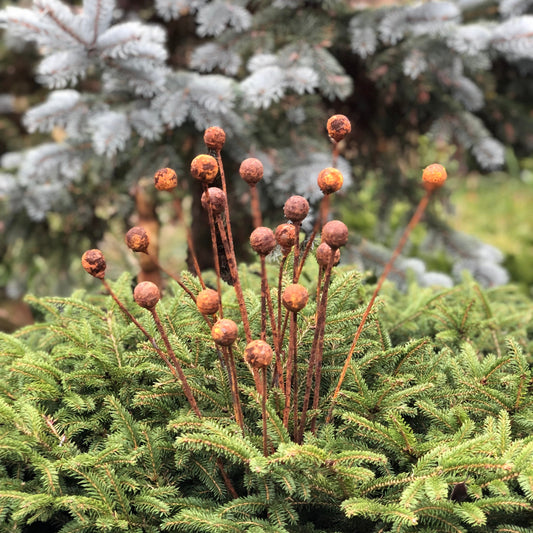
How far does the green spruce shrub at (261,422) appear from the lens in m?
0.86

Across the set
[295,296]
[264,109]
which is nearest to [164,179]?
[295,296]

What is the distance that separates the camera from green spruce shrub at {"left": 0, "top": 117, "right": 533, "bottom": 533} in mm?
860

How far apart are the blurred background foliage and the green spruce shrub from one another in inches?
22.5

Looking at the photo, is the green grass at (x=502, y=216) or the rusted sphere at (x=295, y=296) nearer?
the rusted sphere at (x=295, y=296)

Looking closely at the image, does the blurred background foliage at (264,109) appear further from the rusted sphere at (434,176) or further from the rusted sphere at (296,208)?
the rusted sphere at (434,176)

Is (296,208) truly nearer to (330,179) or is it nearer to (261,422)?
(330,179)

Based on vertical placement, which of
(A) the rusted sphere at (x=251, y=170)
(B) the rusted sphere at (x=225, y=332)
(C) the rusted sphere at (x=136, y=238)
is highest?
(A) the rusted sphere at (x=251, y=170)

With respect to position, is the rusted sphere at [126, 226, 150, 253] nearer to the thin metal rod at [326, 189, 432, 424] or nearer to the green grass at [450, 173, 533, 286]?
the thin metal rod at [326, 189, 432, 424]

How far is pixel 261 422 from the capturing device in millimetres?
981

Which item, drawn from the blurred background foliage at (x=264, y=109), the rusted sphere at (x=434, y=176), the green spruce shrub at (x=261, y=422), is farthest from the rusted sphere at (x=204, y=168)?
the blurred background foliage at (x=264, y=109)

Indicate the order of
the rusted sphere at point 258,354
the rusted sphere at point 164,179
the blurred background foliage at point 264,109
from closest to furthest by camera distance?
the rusted sphere at point 258,354 < the rusted sphere at point 164,179 < the blurred background foliage at point 264,109

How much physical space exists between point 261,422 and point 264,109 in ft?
4.65

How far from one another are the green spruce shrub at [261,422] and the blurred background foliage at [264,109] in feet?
1.87

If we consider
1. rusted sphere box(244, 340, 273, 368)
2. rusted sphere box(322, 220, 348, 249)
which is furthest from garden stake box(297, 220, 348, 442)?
rusted sphere box(244, 340, 273, 368)
